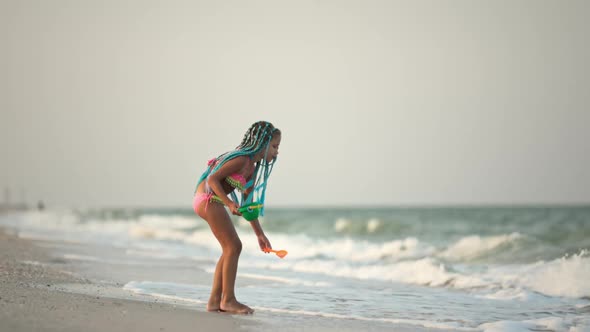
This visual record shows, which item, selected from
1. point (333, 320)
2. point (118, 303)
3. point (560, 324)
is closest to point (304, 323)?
point (333, 320)

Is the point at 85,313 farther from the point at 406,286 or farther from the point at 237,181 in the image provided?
the point at 406,286

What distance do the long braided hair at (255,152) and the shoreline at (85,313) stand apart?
3.49ft

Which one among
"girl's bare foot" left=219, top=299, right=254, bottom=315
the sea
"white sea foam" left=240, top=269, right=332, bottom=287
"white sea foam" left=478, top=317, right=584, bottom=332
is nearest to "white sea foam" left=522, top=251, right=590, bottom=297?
the sea

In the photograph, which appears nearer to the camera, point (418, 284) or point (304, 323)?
point (304, 323)

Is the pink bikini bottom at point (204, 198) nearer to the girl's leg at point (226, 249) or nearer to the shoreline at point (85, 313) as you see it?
the girl's leg at point (226, 249)

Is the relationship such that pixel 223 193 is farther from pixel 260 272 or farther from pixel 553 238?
pixel 553 238

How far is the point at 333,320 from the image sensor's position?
536 cm

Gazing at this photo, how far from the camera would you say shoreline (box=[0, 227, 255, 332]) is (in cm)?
420

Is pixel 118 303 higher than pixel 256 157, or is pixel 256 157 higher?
pixel 256 157

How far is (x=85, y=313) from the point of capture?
465 cm

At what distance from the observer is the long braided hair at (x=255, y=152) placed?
5297mm

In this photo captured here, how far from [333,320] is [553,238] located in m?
12.3

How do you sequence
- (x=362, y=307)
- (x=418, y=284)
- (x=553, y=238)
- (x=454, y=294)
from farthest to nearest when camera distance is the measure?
(x=553, y=238) < (x=418, y=284) < (x=454, y=294) < (x=362, y=307)

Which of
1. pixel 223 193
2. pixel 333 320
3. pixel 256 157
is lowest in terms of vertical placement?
pixel 333 320
